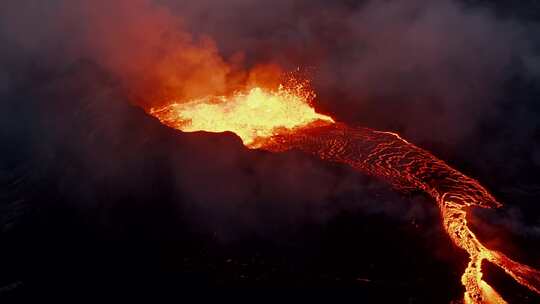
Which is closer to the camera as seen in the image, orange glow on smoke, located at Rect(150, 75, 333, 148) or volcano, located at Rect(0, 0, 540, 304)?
volcano, located at Rect(0, 0, 540, 304)

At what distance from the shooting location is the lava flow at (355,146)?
7.80 metres

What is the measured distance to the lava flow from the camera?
7798 mm

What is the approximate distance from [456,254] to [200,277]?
13.5ft

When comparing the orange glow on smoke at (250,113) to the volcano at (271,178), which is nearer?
the volcano at (271,178)

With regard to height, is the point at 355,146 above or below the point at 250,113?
below

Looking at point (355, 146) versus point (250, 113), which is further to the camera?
point (250, 113)

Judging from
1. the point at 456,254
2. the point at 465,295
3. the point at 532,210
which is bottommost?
the point at 465,295

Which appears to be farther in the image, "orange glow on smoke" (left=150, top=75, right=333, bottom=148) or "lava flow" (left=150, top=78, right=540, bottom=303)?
"orange glow on smoke" (left=150, top=75, right=333, bottom=148)

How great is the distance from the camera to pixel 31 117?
11031mm

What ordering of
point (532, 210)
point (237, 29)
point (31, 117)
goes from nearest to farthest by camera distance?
1. point (532, 210)
2. point (31, 117)
3. point (237, 29)

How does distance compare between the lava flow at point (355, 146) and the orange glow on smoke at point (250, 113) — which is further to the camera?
the orange glow on smoke at point (250, 113)

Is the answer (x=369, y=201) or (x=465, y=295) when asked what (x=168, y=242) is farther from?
(x=465, y=295)

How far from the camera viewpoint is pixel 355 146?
10445mm

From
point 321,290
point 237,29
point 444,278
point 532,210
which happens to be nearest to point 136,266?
point 321,290
